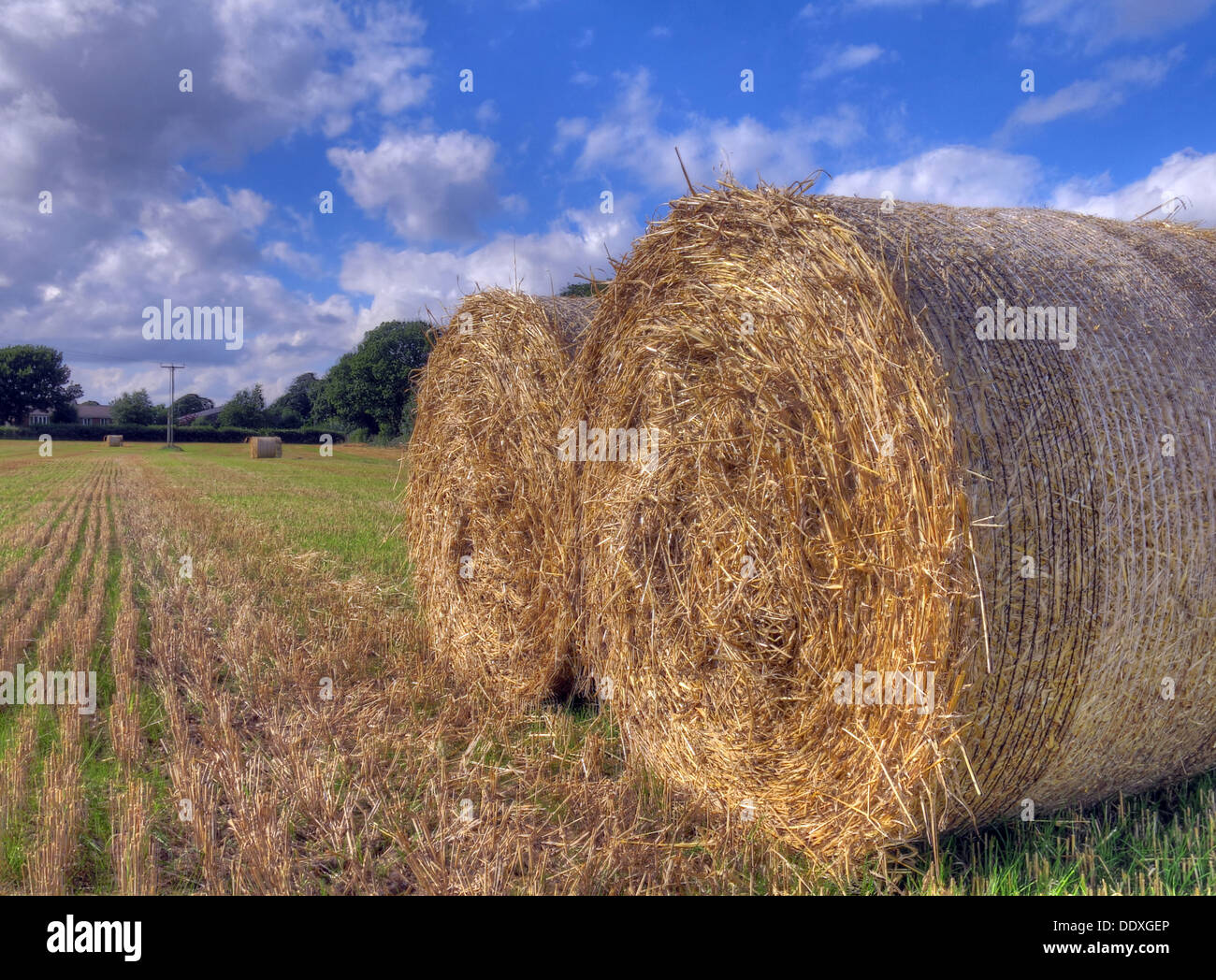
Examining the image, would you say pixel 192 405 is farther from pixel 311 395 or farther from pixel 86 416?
pixel 311 395

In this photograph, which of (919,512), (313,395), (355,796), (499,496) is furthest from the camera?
(313,395)

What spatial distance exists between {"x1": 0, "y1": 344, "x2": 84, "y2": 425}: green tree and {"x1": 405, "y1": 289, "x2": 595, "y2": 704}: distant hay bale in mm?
86179

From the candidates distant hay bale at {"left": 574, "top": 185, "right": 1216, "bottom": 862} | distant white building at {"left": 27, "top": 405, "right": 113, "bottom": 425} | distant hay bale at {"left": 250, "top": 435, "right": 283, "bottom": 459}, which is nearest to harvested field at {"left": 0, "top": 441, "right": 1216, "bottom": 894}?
distant hay bale at {"left": 574, "top": 185, "right": 1216, "bottom": 862}

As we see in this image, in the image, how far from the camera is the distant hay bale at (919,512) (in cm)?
331

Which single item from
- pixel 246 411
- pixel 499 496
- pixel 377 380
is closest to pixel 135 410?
pixel 246 411

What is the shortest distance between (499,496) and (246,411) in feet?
296

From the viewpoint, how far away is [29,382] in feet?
253

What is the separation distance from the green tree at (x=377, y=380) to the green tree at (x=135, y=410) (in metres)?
29.7

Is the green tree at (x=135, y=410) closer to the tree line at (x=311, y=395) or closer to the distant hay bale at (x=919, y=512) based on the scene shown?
the tree line at (x=311, y=395)

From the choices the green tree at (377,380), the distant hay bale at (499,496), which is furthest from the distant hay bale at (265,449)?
the distant hay bale at (499,496)

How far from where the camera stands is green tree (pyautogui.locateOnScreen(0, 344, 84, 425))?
2985 inches
